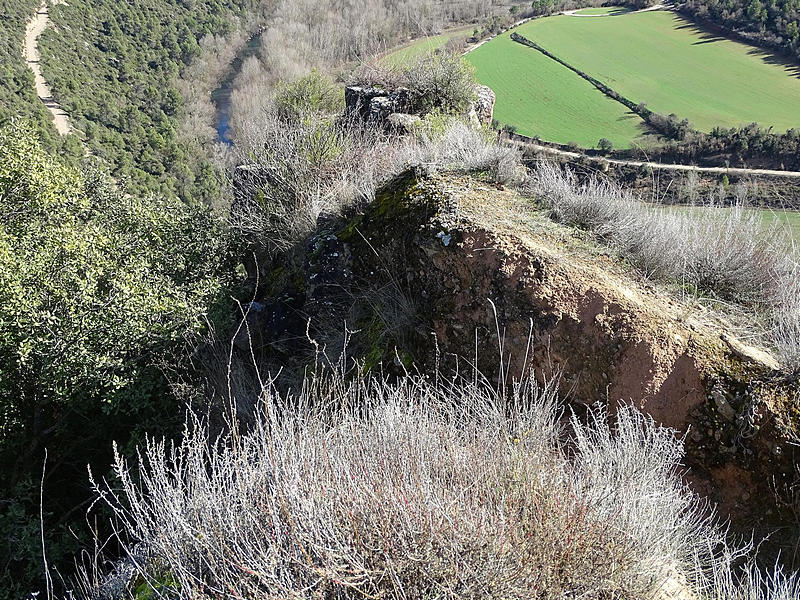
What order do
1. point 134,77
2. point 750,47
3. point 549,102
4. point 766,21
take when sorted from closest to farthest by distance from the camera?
1. point 549,102
2. point 766,21
3. point 750,47
4. point 134,77

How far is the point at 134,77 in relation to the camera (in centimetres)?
4388

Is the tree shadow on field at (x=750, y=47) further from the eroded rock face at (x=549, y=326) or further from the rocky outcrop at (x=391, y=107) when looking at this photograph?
the eroded rock face at (x=549, y=326)

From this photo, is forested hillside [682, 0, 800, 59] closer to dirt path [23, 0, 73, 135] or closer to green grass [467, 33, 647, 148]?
green grass [467, 33, 647, 148]

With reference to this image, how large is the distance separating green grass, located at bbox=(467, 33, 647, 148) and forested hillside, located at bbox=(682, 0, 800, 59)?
782 cm

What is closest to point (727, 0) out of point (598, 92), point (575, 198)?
point (598, 92)

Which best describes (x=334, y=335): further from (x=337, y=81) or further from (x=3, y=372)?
(x=337, y=81)

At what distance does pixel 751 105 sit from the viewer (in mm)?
22969

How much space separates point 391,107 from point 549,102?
1843cm

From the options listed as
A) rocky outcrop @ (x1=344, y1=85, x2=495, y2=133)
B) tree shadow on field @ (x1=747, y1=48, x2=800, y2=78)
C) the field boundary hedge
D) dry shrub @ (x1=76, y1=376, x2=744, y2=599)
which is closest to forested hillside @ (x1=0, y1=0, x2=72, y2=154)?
rocky outcrop @ (x1=344, y1=85, x2=495, y2=133)

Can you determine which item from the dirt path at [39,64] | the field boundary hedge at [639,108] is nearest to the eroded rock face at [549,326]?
the field boundary hedge at [639,108]

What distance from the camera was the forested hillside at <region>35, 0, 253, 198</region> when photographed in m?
34.1

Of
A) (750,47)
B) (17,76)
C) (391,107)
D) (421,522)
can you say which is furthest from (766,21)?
(17,76)

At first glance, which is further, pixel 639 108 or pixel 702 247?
pixel 639 108

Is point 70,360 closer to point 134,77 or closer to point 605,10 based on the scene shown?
point 134,77
